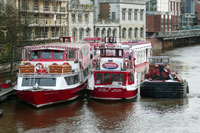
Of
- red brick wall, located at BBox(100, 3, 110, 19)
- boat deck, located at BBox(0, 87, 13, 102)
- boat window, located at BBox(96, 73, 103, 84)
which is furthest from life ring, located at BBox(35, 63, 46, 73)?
red brick wall, located at BBox(100, 3, 110, 19)

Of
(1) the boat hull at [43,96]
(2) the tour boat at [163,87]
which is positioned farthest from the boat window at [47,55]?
(2) the tour boat at [163,87]

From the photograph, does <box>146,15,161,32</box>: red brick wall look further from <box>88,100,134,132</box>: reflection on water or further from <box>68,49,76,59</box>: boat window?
<box>88,100,134,132</box>: reflection on water

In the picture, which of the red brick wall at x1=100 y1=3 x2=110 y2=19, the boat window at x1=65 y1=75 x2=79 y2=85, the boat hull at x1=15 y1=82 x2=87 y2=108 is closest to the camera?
A: the boat hull at x1=15 y1=82 x2=87 y2=108

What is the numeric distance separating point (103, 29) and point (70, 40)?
3617 cm

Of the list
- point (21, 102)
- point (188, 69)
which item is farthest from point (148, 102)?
point (188, 69)

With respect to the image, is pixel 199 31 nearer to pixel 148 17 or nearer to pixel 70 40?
pixel 148 17

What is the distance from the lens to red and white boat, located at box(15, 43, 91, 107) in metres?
36.5

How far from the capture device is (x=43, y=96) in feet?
119

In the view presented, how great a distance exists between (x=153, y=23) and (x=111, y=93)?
75493mm

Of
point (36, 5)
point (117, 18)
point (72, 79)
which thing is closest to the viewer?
point (72, 79)

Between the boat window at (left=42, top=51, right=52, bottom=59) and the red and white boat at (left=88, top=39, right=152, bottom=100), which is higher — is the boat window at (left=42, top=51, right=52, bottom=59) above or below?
above

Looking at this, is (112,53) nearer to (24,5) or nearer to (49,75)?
(49,75)

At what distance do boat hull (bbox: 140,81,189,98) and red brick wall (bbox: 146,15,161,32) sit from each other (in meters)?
73.1

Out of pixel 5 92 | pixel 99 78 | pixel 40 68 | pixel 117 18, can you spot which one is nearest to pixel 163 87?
pixel 99 78
